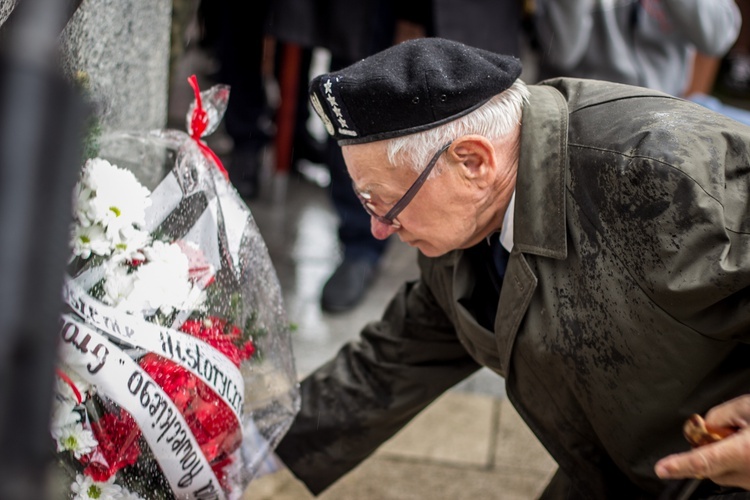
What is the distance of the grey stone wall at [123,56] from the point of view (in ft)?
6.42

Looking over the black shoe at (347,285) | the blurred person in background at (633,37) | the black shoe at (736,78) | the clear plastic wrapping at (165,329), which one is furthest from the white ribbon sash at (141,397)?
the black shoe at (736,78)

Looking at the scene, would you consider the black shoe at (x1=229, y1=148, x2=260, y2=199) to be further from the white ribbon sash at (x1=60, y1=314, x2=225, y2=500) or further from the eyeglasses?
the white ribbon sash at (x1=60, y1=314, x2=225, y2=500)

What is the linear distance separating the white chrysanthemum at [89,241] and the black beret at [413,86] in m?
0.52

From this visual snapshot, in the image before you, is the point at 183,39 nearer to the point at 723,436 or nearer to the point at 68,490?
the point at 68,490


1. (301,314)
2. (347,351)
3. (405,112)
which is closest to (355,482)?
(347,351)

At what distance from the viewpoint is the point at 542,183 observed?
177 cm

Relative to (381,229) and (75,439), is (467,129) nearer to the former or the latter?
(381,229)

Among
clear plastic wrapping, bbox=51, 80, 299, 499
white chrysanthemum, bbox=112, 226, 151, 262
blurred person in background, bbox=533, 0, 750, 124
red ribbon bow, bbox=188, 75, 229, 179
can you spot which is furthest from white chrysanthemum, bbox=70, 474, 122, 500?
blurred person in background, bbox=533, 0, 750, 124

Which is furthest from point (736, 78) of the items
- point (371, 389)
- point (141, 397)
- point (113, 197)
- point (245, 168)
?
point (141, 397)

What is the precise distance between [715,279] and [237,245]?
0.92m

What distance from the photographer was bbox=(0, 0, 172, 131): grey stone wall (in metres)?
1.96

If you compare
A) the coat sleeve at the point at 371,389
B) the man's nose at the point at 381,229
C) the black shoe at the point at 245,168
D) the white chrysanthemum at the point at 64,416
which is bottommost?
Result: the black shoe at the point at 245,168

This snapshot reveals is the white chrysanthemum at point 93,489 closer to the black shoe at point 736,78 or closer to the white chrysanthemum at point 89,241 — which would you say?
the white chrysanthemum at point 89,241

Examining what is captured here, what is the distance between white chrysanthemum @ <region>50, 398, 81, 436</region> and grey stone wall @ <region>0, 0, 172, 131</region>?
2.12 feet
